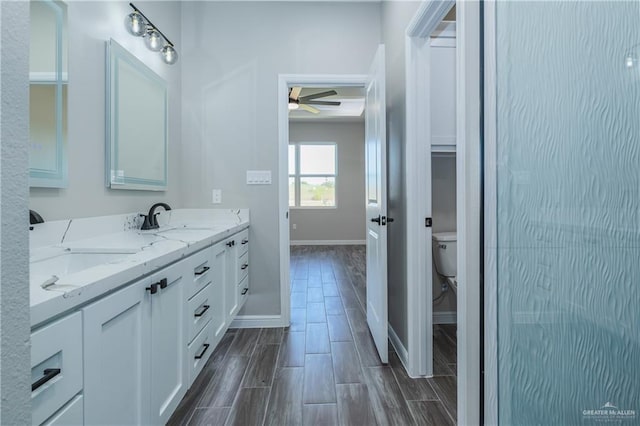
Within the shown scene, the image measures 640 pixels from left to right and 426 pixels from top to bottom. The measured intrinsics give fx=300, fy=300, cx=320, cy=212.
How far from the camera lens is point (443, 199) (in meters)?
2.62

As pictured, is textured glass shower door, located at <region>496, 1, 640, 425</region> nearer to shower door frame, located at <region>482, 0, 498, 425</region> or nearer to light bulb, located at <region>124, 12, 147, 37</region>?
shower door frame, located at <region>482, 0, 498, 425</region>

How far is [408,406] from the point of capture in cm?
157

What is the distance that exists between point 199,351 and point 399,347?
1332 mm

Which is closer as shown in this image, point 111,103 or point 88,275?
point 88,275

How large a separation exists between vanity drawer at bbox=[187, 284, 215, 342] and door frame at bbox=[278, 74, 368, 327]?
0.94m

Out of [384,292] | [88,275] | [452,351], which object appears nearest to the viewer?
[88,275]

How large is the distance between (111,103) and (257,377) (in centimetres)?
179

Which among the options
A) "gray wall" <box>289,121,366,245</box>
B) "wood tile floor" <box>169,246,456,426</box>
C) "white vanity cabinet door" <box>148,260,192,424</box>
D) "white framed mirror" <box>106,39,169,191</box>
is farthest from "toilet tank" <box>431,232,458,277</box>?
"gray wall" <box>289,121,366,245</box>

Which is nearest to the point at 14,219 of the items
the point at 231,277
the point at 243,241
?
the point at 231,277

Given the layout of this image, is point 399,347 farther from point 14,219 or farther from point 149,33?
point 149,33

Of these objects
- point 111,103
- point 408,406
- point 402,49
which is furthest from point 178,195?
point 408,406

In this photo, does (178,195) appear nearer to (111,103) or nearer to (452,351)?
(111,103)

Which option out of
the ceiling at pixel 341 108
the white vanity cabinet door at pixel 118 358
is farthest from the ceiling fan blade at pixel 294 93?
the white vanity cabinet door at pixel 118 358

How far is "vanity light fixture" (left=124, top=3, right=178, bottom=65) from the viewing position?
180 cm
